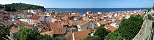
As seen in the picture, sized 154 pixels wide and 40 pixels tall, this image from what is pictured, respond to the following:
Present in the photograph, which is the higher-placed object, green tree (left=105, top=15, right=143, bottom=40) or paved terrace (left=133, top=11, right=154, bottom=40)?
paved terrace (left=133, top=11, right=154, bottom=40)

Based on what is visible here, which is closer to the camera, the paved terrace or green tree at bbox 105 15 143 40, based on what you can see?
the paved terrace

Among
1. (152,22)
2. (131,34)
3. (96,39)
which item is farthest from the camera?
(96,39)

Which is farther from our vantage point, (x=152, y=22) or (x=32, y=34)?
(x=32, y=34)

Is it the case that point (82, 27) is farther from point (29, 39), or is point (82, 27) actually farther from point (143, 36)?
point (143, 36)

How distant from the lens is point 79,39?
4506cm

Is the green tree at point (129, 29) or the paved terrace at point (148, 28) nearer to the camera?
the paved terrace at point (148, 28)

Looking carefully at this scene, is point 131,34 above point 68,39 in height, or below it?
above

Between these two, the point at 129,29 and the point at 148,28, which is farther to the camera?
the point at 129,29

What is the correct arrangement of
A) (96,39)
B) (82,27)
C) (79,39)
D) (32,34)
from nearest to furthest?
(96,39), (32,34), (79,39), (82,27)

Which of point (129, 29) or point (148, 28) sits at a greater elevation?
point (148, 28)

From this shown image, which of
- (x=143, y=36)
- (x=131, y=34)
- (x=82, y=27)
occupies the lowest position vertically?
(x=82, y=27)

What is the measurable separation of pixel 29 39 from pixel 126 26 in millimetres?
12581

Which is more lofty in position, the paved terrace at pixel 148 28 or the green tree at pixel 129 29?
the paved terrace at pixel 148 28

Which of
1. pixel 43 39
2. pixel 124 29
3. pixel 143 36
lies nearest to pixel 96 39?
pixel 124 29
